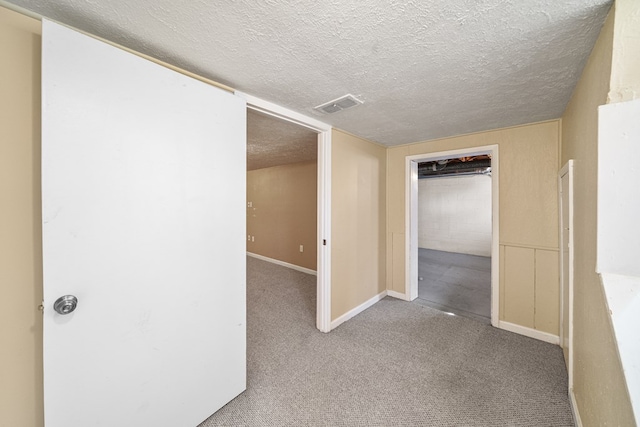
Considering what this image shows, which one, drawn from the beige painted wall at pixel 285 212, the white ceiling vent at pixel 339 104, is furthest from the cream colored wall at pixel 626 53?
the beige painted wall at pixel 285 212

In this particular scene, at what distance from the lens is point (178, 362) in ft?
4.19

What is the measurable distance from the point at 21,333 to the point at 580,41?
2.88 metres

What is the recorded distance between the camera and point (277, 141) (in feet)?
10.3

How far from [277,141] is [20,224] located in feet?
8.24

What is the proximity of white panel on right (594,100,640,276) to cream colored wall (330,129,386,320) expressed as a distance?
1815mm

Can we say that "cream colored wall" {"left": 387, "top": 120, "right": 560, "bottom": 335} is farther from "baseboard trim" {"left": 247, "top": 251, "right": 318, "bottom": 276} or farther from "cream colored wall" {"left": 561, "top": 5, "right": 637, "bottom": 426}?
"baseboard trim" {"left": 247, "top": 251, "right": 318, "bottom": 276}

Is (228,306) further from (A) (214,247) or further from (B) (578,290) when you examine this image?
(B) (578,290)

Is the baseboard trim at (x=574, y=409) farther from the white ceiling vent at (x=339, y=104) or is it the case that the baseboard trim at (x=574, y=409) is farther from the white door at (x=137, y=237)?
the white ceiling vent at (x=339, y=104)

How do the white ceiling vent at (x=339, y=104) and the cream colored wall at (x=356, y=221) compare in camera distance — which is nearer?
the white ceiling vent at (x=339, y=104)

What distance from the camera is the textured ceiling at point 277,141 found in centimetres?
245

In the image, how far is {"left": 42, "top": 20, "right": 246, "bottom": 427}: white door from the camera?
3.05 ft

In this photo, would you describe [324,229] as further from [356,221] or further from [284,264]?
[284,264]

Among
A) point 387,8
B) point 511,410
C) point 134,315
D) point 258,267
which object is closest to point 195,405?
point 134,315

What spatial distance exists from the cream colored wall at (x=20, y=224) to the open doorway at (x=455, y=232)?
343 centimetres
